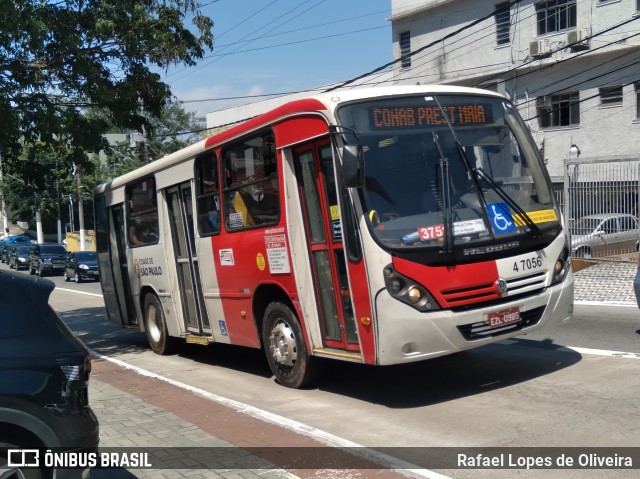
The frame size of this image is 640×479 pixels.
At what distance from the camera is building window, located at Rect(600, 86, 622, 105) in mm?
27234

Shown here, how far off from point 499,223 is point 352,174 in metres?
1.66

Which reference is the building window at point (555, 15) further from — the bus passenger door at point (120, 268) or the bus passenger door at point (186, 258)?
the bus passenger door at point (186, 258)

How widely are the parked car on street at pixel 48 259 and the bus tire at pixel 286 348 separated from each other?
119ft

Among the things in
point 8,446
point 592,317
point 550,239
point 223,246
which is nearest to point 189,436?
point 8,446

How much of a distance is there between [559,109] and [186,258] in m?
21.4

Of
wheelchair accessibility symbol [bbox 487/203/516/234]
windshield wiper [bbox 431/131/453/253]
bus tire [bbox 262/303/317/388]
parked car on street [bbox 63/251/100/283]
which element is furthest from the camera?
parked car on street [bbox 63/251/100/283]

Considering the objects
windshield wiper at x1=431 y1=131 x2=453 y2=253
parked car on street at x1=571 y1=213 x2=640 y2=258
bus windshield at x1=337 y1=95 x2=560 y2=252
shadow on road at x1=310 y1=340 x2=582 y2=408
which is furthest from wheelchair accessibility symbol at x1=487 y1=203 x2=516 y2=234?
parked car on street at x1=571 y1=213 x2=640 y2=258

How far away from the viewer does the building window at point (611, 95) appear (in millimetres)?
27234

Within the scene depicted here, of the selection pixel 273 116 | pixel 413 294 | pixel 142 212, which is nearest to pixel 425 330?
pixel 413 294

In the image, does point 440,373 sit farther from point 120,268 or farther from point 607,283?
point 607,283

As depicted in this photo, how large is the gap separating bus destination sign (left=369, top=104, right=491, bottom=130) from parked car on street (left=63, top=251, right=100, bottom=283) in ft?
99.8

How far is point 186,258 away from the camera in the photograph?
36.2 ft

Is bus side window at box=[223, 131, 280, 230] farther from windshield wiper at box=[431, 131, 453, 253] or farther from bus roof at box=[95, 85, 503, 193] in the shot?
windshield wiper at box=[431, 131, 453, 253]

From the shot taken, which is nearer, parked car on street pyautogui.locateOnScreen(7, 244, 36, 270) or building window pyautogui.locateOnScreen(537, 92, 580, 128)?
building window pyautogui.locateOnScreen(537, 92, 580, 128)
